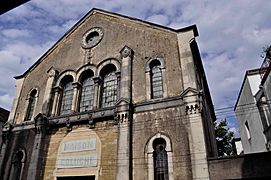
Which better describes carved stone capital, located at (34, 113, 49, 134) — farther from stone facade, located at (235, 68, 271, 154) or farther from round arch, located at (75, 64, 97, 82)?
stone facade, located at (235, 68, 271, 154)

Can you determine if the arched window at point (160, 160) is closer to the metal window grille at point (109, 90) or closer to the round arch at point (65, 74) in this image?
the metal window grille at point (109, 90)

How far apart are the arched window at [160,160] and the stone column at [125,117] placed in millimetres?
1147

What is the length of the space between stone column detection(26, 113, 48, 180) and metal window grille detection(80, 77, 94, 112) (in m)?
2.31

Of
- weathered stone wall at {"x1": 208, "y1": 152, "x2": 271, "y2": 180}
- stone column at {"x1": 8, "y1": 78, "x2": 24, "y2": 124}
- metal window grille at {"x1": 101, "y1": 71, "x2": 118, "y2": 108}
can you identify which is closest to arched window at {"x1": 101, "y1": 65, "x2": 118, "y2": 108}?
metal window grille at {"x1": 101, "y1": 71, "x2": 118, "y2": 108}

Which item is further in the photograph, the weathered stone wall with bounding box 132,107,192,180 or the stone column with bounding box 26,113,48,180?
the stone column with bounding box 26,113,48,180

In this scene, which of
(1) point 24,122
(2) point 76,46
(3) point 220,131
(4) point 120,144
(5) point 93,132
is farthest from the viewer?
(3) point 220,131

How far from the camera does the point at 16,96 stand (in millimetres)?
15922

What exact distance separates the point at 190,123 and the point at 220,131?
1998cm

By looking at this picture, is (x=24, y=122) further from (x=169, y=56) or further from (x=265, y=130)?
(x=265, y=130)

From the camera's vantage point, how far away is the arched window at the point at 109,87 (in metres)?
12.9

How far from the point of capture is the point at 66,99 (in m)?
14.4

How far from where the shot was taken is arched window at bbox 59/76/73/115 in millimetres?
13966

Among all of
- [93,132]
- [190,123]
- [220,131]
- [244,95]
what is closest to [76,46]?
[93,132]

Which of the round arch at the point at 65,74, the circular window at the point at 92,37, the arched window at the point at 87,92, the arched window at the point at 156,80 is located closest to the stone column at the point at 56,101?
the round arch at the point at 65,74
